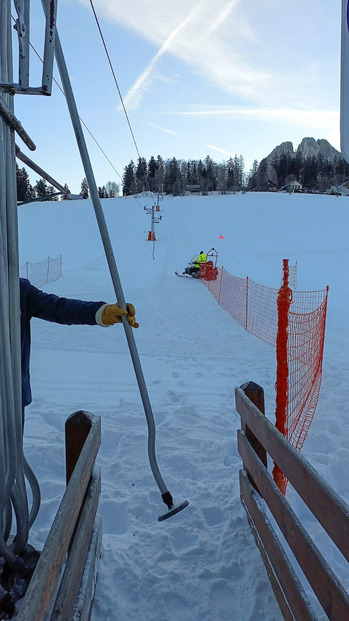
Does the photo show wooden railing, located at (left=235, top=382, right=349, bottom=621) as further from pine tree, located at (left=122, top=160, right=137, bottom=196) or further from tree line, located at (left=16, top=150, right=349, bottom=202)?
pine tree, located at (left=122, top=160, right=137, bottom=196)

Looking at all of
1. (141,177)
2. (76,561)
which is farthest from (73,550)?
(141,177)

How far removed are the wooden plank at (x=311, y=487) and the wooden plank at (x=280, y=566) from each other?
355 millimetres

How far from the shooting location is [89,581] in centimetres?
225

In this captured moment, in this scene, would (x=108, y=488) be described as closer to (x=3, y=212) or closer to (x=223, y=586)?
(x=223, y=586)

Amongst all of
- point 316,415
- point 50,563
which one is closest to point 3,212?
point 50,563

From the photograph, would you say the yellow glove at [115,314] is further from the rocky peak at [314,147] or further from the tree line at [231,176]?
the rocky peak at [314,147]

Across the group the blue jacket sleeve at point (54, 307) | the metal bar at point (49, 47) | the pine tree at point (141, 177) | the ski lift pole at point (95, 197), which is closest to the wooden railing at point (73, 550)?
the ski lift pole at point (95, 197)

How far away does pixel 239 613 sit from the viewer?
2385 millimetres

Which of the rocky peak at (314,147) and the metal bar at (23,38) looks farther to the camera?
the rocky peak at (314,147)

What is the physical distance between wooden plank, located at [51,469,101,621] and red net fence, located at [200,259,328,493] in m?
1.74

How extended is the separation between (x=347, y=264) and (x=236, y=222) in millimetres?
18149

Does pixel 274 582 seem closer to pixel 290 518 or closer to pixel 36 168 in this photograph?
pixel 290 518

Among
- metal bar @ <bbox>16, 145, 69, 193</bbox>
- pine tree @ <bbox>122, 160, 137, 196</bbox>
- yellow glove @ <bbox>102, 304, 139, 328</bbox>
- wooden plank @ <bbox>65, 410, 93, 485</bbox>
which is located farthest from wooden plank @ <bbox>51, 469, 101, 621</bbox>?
pine tree @ <bbox>122, 160, 137, 196</bbox>

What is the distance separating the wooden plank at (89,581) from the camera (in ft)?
6.47
